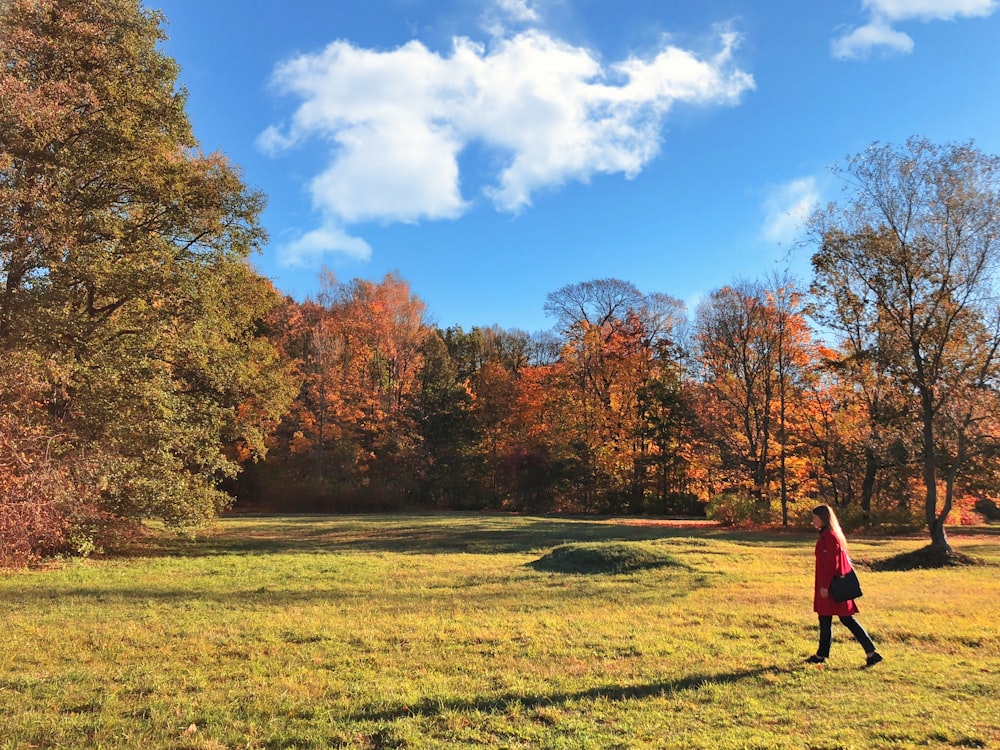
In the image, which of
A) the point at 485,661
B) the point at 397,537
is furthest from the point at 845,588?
the point at 397,537

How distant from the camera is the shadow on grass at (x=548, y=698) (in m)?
4.77

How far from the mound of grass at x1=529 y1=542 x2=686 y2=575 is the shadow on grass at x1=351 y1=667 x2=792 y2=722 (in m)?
7.76

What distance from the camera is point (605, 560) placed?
13.9m

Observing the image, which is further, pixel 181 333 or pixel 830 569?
pixel 181 333

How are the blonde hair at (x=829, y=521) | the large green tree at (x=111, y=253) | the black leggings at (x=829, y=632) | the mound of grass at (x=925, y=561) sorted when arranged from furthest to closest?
the mound of grass at (x=925, y=561) → the large green tree at (x=111, y=253) → the blonde hair at (x=829, y=521) → the black leggings at (x=829, y=632)

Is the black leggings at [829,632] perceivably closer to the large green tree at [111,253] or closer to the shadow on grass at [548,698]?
the shadow on grass at [548,698]

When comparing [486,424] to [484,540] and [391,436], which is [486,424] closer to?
[391,436]

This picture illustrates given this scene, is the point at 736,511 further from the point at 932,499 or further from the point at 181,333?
the point at 181,333

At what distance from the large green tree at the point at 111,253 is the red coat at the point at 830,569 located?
44.0ft

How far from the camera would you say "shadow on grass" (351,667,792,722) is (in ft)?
15.6

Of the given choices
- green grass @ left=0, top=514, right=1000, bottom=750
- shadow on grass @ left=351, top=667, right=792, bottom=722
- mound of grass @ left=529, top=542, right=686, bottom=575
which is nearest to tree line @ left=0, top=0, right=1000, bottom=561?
green grass @ left=0, top=514, right=1000, bottom=750

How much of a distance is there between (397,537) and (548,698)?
1785 cm

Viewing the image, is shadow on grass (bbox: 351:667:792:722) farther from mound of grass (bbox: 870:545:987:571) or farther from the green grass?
mound of grass (bbox: 870:545:987:571)

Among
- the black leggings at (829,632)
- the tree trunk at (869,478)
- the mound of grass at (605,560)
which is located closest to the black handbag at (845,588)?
the black leggings at (829,632)
